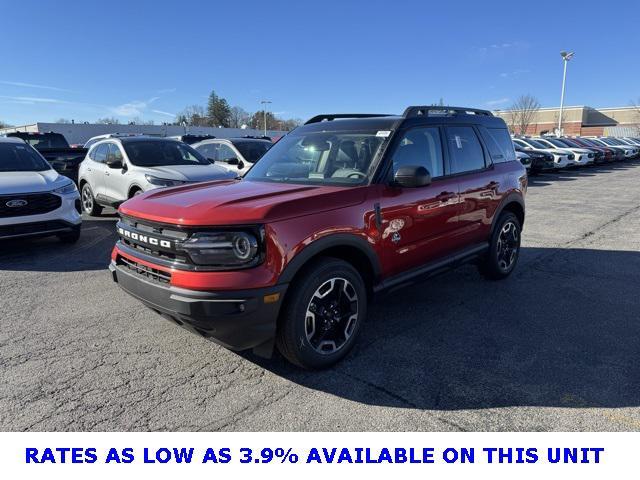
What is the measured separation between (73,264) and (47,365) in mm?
3164

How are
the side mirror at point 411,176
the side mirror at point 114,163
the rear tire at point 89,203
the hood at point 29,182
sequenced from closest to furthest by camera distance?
the side mirror at point 411,176, the hood at point 29,182, the side mirror at point 114,163, the rear tire at point 89,203

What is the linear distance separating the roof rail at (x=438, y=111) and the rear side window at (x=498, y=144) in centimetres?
25

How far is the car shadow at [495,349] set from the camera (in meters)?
3.14

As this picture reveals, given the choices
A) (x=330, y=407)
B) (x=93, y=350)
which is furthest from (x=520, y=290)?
(x=93, y=350)

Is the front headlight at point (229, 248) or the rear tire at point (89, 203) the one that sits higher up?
the front headlight at point (229, 248)

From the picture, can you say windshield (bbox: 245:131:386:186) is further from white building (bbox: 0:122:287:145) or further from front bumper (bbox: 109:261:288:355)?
white building (bbox: 0:122:287:145)

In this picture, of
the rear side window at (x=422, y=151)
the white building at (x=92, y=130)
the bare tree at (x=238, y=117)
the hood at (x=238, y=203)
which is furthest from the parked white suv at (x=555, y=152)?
the bare tree at (x=238, y=117)

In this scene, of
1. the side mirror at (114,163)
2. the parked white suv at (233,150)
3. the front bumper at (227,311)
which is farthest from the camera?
the parked white suv at (233,150)

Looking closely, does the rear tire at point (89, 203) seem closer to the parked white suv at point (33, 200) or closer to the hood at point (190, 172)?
the parked white suv at point (33, 200)

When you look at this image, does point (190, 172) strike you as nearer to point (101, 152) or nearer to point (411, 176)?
point (101, 152)

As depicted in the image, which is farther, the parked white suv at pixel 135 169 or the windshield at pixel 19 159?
the parked white suv at pixel 135 169

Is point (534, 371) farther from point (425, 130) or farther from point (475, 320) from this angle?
point (425, 130)

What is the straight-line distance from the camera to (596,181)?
60.8 ft
